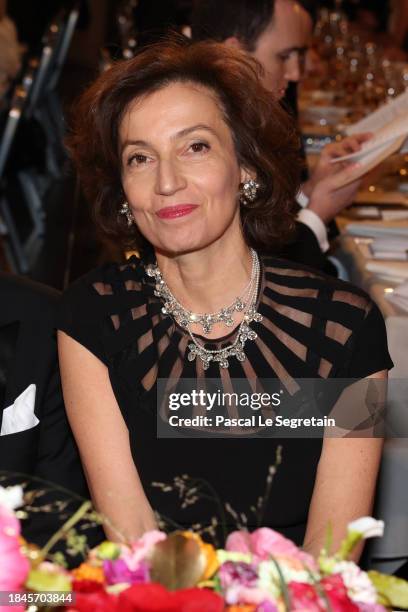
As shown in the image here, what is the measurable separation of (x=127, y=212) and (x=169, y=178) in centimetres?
27

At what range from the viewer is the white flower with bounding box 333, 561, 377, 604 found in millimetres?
1029

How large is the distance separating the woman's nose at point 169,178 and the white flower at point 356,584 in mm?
1113

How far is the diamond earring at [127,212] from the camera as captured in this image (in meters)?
2.29

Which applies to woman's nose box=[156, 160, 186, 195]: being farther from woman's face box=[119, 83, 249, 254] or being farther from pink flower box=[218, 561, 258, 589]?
pink flower box=[218, 561, 258, 589]

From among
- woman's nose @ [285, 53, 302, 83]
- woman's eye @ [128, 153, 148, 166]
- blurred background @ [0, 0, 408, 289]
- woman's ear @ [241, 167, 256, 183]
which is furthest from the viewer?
blurred background @ [0, 0, 408, 289]

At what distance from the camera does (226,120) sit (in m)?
2.18

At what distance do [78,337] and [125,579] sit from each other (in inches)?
43.3

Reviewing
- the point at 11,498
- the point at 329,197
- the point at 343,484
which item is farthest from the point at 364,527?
the point at 329,197

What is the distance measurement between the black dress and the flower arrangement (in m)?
0.98

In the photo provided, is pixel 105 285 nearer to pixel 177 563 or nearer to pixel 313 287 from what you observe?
pixel 313 287

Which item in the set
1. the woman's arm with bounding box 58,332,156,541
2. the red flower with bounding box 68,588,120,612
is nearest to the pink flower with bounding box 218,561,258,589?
the red flower with bounding box 68,588,120,612

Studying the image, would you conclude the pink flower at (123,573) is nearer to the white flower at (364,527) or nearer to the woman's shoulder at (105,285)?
the white flower at (364,527)

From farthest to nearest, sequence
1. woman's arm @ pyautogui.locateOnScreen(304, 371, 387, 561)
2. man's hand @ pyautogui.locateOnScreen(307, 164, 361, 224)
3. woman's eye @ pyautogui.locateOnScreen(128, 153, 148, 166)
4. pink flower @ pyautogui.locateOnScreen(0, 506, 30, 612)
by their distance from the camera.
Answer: man's hand @ pyautogui.locateOnScreen(307, 164, 361, 224) < woman's eye @ pyautogui.locateOnScreen(128, 153, 148, 166) < woman's arm @ pyautogui.locateOnScreen(304, 371, 387, 561) < pink flower @ pyautogui.locateOnScreen(0, 506, 30, 612)

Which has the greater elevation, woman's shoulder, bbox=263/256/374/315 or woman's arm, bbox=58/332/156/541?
woman's shoulder, bbox=263/256/374/315
